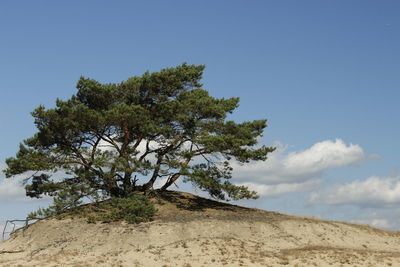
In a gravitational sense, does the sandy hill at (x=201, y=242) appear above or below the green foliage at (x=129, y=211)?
below

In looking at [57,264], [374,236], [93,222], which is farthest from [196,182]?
[374,236]

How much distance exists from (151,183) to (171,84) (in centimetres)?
783

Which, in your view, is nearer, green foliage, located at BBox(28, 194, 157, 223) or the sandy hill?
the sandy hill

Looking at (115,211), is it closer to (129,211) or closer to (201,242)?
(129,211)

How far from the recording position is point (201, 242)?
29906 mm

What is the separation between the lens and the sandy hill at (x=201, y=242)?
2811cm

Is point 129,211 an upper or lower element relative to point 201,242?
upper

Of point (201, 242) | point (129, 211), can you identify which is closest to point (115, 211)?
point (129, 211)

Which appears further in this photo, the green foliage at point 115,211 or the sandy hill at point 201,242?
the green foliage at point 115,211

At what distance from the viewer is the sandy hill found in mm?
28109

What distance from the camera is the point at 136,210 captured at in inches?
1293

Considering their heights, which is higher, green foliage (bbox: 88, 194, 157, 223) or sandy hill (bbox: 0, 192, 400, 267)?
green foliage (bbox: 88, 194, 157, 223)

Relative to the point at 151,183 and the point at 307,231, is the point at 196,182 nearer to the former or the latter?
the point at 151,183

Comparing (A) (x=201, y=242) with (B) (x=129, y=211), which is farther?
(B) (x=129, y=211)
